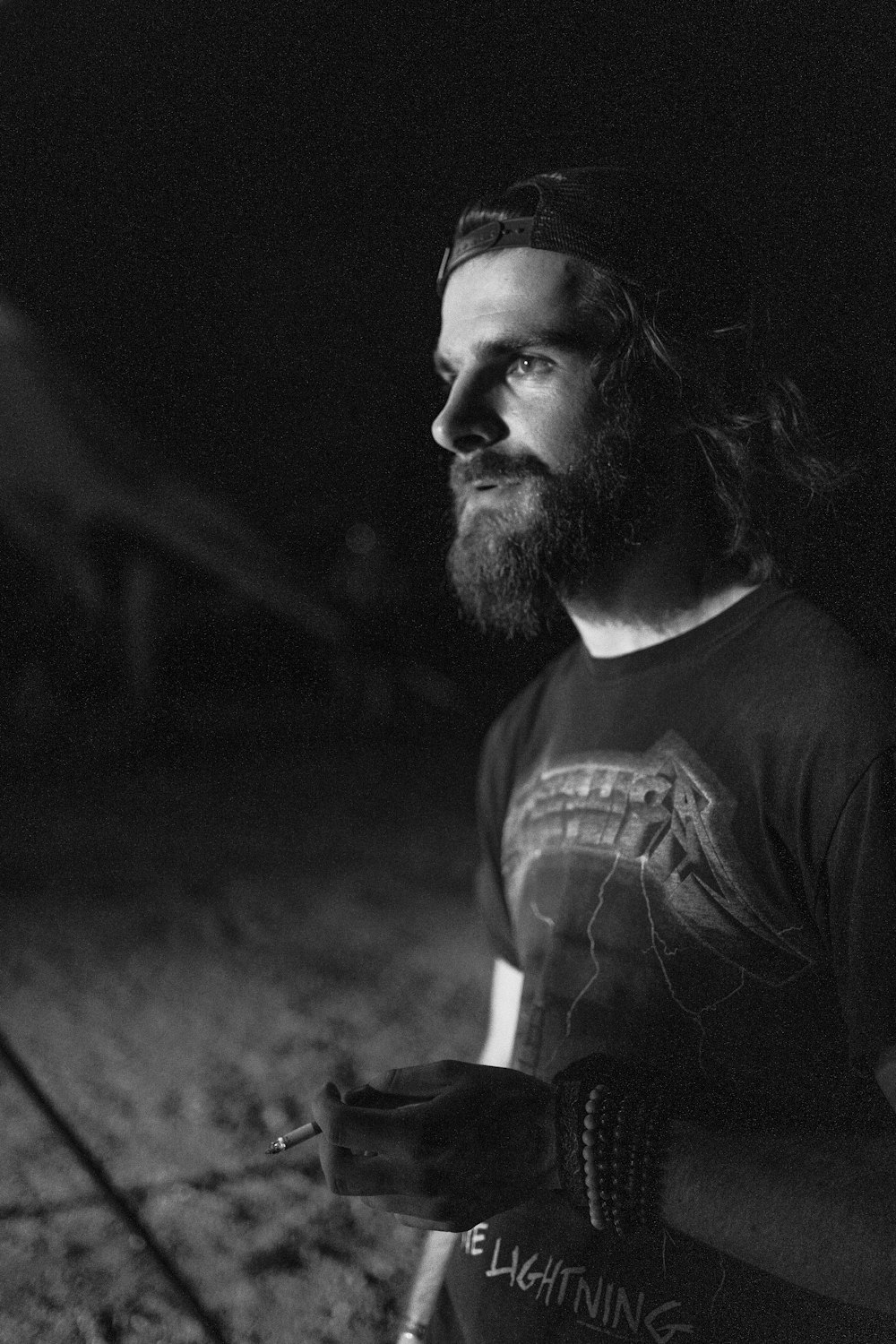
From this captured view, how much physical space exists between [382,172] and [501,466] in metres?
0.34

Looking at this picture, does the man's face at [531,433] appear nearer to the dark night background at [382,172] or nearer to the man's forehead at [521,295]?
the man's forehead at [521,295]

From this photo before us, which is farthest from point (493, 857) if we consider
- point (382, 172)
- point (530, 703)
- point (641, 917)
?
point (382, 172)

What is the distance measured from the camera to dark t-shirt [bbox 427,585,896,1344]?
0.68m

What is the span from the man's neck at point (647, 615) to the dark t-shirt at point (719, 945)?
2cm

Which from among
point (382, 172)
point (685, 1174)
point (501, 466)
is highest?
point (382, 172)

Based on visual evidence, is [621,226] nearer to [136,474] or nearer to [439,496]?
[439,496]

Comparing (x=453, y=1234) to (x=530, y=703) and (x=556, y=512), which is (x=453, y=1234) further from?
(x=556, y=512)

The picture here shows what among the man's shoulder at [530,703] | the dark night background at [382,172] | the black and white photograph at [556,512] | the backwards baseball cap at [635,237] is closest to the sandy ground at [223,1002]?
the black and white photograph at [556,512]

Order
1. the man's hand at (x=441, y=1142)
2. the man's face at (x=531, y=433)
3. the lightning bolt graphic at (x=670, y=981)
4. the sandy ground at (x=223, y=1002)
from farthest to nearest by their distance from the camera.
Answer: the sandy ground at (x=223, y=1002), the man's face at (x=531, y=433), the lightning bolt graphic at (x=670, y=981), the man's hand at (x=441, y=1142)

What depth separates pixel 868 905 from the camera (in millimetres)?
642

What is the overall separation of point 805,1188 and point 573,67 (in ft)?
2.91

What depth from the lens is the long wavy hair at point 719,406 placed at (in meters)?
0.86

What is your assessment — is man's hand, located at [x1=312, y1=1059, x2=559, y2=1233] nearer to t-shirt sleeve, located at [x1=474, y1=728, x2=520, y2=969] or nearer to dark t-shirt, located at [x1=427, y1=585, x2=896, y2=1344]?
dark t-shirt, located at [x1=427, y1=585, x2=896, y2=1344]

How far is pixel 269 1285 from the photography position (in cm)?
104
